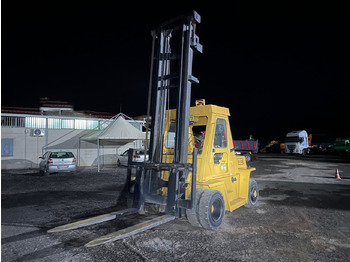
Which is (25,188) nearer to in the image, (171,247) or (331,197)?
(171,247)

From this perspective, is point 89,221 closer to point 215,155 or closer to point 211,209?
point 211,209

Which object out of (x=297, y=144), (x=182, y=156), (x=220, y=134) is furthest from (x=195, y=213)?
(x=297, y=144)

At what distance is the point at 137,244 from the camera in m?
4.86

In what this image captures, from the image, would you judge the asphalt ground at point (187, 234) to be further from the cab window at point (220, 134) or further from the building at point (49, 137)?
the building at point (49, 137)

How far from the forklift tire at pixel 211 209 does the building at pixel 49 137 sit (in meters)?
12.8

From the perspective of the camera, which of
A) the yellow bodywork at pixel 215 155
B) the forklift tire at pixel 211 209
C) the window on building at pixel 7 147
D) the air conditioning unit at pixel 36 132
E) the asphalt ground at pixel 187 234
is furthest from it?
the air conditioning unit at pixel 36 132

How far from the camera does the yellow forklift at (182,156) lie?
5.17 m

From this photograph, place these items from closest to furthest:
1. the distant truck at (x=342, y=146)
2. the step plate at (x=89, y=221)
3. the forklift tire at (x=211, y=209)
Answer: the step plate at (x=89, y=221) < the forklift tire at (x=211, y=209) < the distant truck at (x=342, y=146)

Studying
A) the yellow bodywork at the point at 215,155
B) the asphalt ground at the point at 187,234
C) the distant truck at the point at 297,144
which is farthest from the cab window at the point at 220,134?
the distant truck at the point at 297,144

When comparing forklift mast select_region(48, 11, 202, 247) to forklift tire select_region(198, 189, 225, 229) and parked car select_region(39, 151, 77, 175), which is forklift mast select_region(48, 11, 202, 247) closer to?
forklift tire select_region(198, 189, 225, 229)

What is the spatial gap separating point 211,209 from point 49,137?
60.0ft

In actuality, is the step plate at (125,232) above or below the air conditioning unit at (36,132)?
below

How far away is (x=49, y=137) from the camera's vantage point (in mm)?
20547

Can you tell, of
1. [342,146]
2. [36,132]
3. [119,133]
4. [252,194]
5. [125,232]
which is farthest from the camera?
[342,146]
